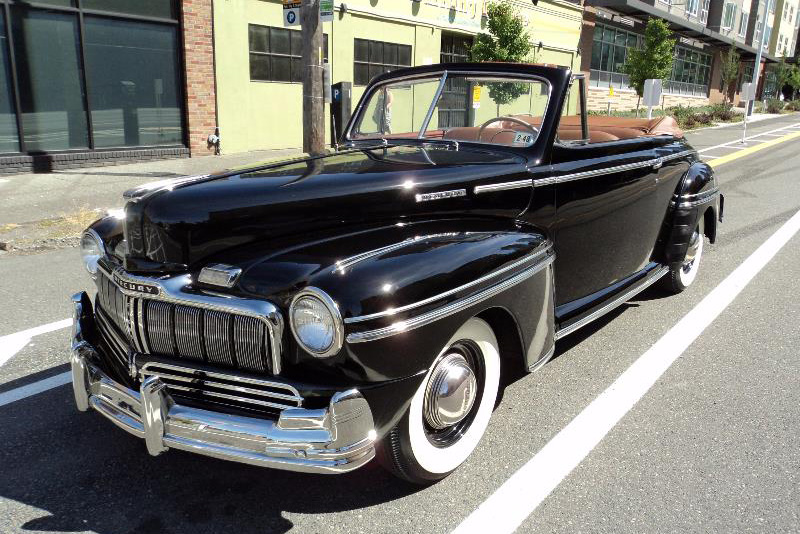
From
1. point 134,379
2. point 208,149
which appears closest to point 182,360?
point 134,379

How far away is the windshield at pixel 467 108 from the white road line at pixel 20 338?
8.06ft

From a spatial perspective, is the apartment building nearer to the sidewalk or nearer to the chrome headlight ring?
the sidewalk

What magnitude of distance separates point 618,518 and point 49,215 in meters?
7.26

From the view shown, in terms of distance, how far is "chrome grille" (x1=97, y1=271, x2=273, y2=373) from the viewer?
216cm

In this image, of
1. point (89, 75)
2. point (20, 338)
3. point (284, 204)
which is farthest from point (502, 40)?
point (284, 204)

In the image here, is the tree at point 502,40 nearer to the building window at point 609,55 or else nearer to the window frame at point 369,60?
the window frame at point 369,60

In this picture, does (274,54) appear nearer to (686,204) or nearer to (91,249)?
(686,204)

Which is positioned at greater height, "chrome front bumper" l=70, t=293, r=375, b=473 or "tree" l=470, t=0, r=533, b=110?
"tree" l=470, t=0, r=533, b=110

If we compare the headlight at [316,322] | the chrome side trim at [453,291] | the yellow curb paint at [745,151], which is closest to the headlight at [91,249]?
the headlight at [316,322]

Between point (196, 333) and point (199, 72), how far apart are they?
10854 millimetres

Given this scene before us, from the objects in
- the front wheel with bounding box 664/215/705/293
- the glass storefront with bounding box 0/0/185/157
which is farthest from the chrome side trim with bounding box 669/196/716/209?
the glass storefront with bounding box 0/0/185/157

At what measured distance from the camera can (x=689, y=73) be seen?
139 ft

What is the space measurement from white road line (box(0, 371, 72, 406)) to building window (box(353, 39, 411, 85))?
1254cm

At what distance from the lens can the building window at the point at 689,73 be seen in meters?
39.4
